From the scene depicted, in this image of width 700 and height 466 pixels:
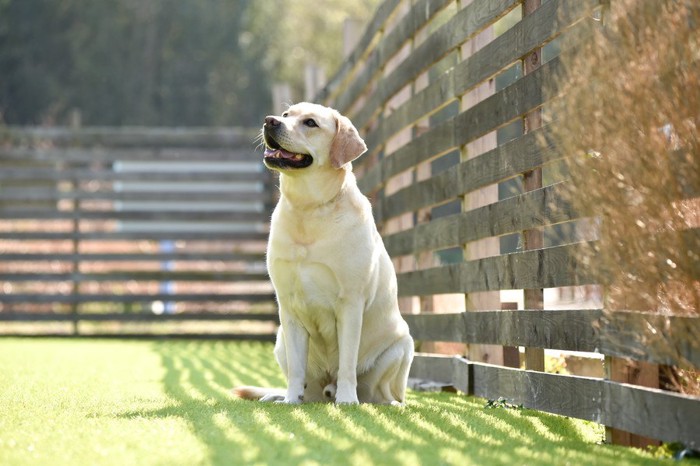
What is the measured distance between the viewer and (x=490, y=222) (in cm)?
449

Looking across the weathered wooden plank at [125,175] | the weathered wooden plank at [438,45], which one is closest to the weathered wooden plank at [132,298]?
the weathered wooden plank at [125,175]

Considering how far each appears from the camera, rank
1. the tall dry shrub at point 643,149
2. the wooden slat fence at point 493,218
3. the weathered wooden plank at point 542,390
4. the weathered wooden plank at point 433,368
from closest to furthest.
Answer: the tall dry shrub at point 643,149
the wooden slat fence at point 493,218
the weathered wooden plank at point 542,390
the weathered wooden plank at point 433,368

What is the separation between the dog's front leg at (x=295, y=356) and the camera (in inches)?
167

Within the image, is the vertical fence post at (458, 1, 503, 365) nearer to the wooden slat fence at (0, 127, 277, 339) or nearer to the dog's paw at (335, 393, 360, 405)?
the dog's paw at (335, 393, 360, 405)

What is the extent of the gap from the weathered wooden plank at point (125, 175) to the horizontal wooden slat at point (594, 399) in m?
6.65

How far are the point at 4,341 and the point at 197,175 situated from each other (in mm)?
2842

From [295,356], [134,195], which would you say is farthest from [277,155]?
[134,195]

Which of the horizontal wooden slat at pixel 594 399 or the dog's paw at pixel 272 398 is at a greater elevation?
the horizontal wooden slat at pixel 594 399

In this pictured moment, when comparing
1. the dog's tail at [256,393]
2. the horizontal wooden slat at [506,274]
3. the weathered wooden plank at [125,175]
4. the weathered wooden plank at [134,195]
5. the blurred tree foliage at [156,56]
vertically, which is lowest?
the dog's tail at [256,393]

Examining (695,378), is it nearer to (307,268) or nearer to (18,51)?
(307,268)

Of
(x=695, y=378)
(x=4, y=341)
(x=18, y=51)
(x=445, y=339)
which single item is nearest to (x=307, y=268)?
(x=445, y=339)

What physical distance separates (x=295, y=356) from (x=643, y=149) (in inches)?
79.7

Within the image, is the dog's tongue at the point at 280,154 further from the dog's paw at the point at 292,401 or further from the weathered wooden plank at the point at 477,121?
the dog's paw at the point at 292,401

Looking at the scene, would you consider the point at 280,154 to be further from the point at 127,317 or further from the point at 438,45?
the point at 127,317
